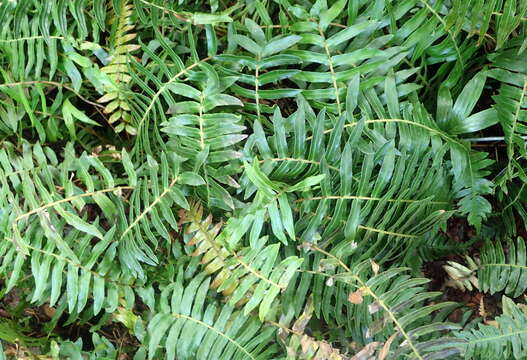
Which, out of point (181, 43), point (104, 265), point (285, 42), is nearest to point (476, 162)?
point (285, 42)

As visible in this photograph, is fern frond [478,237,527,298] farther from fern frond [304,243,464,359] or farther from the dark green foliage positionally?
fern frond [304,243,464,359]

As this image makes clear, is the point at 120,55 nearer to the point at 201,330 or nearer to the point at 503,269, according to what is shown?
the point at 201,330

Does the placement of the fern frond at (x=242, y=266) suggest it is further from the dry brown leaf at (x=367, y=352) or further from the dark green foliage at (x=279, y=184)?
the dry brown leaf at (x=367, y=352)

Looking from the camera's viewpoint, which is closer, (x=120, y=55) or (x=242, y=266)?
(x=242, y=266)

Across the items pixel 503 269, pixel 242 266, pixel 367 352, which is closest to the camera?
pixel 367 352

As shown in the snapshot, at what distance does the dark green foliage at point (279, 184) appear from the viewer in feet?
4.58

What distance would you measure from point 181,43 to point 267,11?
31 centimetres

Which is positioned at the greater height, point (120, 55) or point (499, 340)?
point (120, 55)

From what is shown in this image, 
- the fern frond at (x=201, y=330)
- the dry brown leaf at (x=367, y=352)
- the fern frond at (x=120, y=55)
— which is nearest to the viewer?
the dry brown leaf at (x=367, y=352)

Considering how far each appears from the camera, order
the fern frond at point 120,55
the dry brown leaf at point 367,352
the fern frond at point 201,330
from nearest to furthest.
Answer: the dry brown leaf at point 367,352 → the fern frond at point 201,330 → the fern frond at point 120,55

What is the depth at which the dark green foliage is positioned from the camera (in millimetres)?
1396

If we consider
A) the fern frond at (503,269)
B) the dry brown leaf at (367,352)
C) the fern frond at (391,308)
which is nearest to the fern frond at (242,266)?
the fern frond at (391,308)

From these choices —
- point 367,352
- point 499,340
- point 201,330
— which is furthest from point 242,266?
point 499,340

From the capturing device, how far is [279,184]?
140 cm
